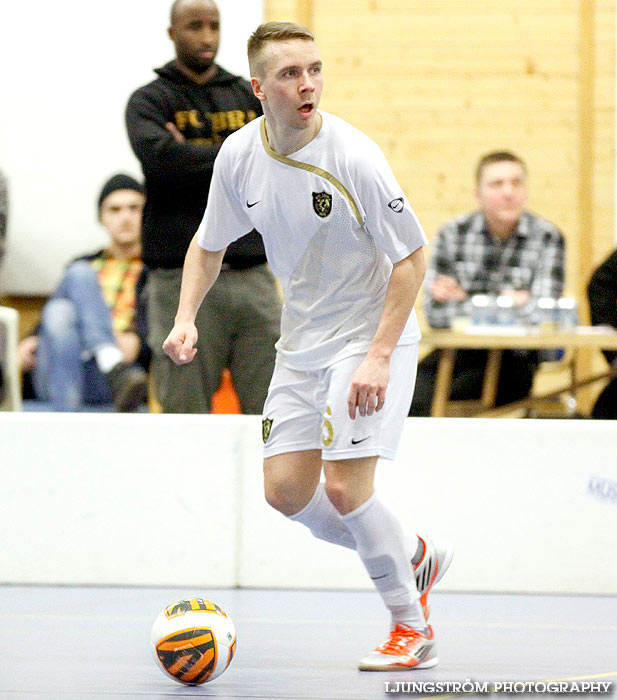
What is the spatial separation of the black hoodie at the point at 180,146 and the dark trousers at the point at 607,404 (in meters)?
2.07

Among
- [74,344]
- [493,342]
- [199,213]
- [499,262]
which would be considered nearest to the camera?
[199,213]

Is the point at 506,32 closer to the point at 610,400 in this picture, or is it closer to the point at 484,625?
the point at 610,400

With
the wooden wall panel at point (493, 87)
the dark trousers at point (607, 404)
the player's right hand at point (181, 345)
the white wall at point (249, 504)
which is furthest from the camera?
the wooden wall panel at point (493, 87)

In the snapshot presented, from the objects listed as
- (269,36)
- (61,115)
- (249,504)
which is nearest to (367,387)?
(269,36)

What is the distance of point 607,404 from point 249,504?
2.17m

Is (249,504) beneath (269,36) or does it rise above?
beneath

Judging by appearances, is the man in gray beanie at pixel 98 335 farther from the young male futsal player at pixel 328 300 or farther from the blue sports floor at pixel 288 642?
the young male futsal player at pixel 328 300

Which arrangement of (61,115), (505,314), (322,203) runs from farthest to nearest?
(61,115) < (505,314) < (322,203)

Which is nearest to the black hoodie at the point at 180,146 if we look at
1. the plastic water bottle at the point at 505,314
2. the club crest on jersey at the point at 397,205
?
the club crest on jersey at the point at 397,205

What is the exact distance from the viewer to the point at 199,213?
15.8 ft

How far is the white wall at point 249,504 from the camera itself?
4.60 metres

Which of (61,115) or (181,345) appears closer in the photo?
(181,345)

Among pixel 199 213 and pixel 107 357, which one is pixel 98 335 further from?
pixel 199 213

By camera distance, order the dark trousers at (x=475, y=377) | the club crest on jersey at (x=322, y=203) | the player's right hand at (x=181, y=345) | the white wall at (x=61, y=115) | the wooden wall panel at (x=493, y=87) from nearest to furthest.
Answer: the club crest on jersey at (x=322, y=203) → the player's right hand at (x=181, y=345) → the dark trousers at (x=475, y=377) → the white wall at (x=61, y=115) → the wooden wall panel at (x=493, y=87)
